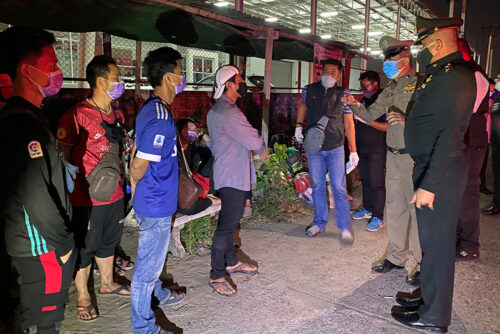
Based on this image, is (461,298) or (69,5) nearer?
(461,298)

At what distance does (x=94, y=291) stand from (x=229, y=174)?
170 centimetres

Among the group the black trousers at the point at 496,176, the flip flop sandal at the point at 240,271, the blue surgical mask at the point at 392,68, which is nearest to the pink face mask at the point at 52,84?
the flip flop sandal at the point at 240,271

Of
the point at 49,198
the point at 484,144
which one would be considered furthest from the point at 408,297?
the point at 49,198

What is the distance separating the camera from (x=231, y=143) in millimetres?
3354

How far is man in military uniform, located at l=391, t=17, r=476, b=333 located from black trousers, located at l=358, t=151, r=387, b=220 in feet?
9.27

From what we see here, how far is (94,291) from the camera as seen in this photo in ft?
11.5

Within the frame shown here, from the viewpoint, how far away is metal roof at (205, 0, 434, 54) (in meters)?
19.7

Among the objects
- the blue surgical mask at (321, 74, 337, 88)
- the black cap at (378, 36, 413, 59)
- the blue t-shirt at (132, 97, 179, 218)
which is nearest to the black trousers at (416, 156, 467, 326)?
the black cap at (378, 36, 413, 59)

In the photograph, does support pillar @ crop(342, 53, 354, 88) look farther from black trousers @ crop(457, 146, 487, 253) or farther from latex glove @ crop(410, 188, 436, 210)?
latex glove @ crop(410, 188, 436, 210)

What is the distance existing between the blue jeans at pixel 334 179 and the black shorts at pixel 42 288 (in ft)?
11.7

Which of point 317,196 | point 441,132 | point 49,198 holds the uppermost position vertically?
point 441,132

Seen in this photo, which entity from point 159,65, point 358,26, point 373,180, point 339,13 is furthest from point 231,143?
point 358,26

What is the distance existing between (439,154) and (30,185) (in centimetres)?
260

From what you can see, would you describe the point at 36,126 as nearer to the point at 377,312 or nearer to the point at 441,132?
the point at 441,132
